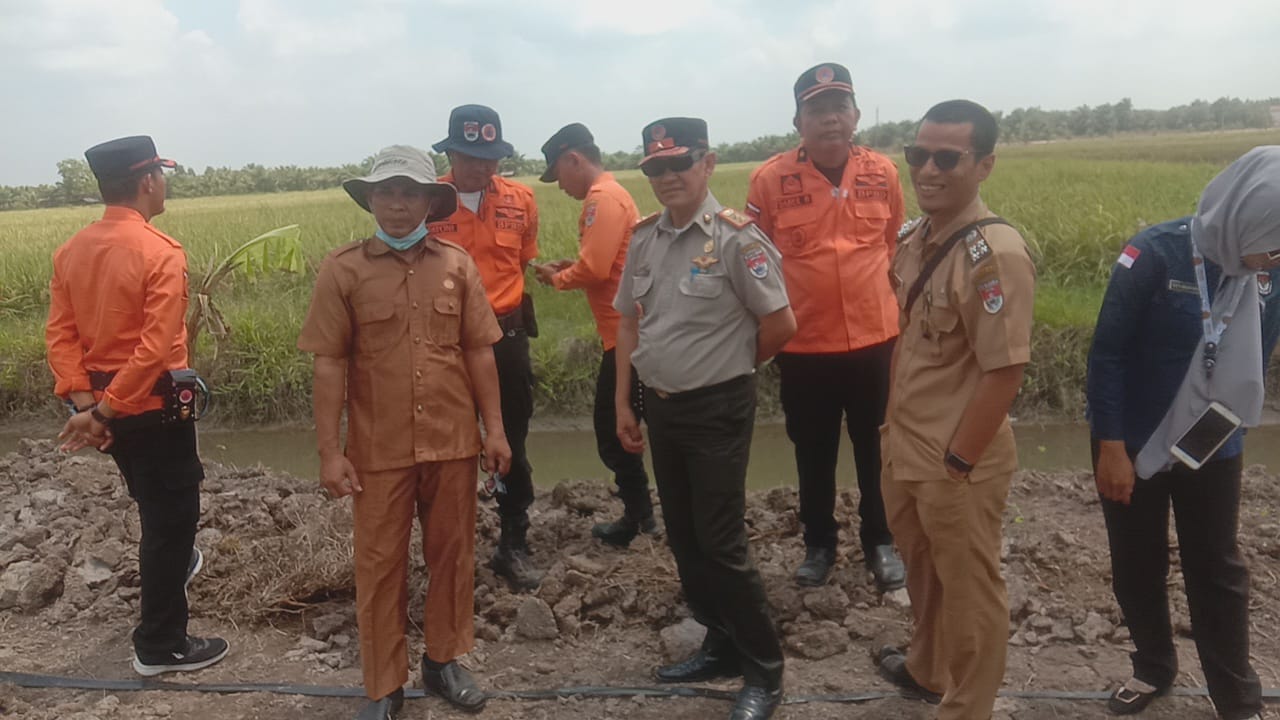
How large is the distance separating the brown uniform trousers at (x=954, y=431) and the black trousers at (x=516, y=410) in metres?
1.67

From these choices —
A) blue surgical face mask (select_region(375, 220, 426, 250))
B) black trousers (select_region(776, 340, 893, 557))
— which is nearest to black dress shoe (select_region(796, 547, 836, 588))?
black trousers (select_region(776, 340, 893, 557))

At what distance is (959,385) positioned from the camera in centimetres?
227

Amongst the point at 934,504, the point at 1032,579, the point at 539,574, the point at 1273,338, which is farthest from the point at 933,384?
the point at 539,574

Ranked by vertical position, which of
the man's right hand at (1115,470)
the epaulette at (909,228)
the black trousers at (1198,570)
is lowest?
the black trousers at (1198,570)

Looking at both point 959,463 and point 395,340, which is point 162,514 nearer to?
point 395,340

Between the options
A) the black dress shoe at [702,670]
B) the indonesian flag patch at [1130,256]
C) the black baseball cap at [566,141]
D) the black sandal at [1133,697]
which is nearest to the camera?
the indonesian flag patch at [1130,256]

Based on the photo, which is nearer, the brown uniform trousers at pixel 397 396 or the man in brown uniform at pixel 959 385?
the man in brown uniform at pixel 959 385

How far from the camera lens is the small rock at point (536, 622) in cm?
332

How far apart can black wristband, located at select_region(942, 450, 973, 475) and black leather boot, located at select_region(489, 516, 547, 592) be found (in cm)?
197

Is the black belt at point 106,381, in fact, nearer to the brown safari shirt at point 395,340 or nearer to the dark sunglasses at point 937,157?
the brown safari shirt at point 395,340

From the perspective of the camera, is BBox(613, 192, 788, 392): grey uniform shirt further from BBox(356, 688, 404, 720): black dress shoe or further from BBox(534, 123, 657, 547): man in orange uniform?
BBox(356, 688, 404, 720): black dress shoe

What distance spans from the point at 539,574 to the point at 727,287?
1.75 m

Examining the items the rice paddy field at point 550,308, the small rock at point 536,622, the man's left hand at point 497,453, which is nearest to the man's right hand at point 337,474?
the man's left hand at point 497,453

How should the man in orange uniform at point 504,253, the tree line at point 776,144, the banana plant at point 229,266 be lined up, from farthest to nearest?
the tree line at point 776,144 < the banana plant at point 229,266 < the man in orange uniform at point 504,253
